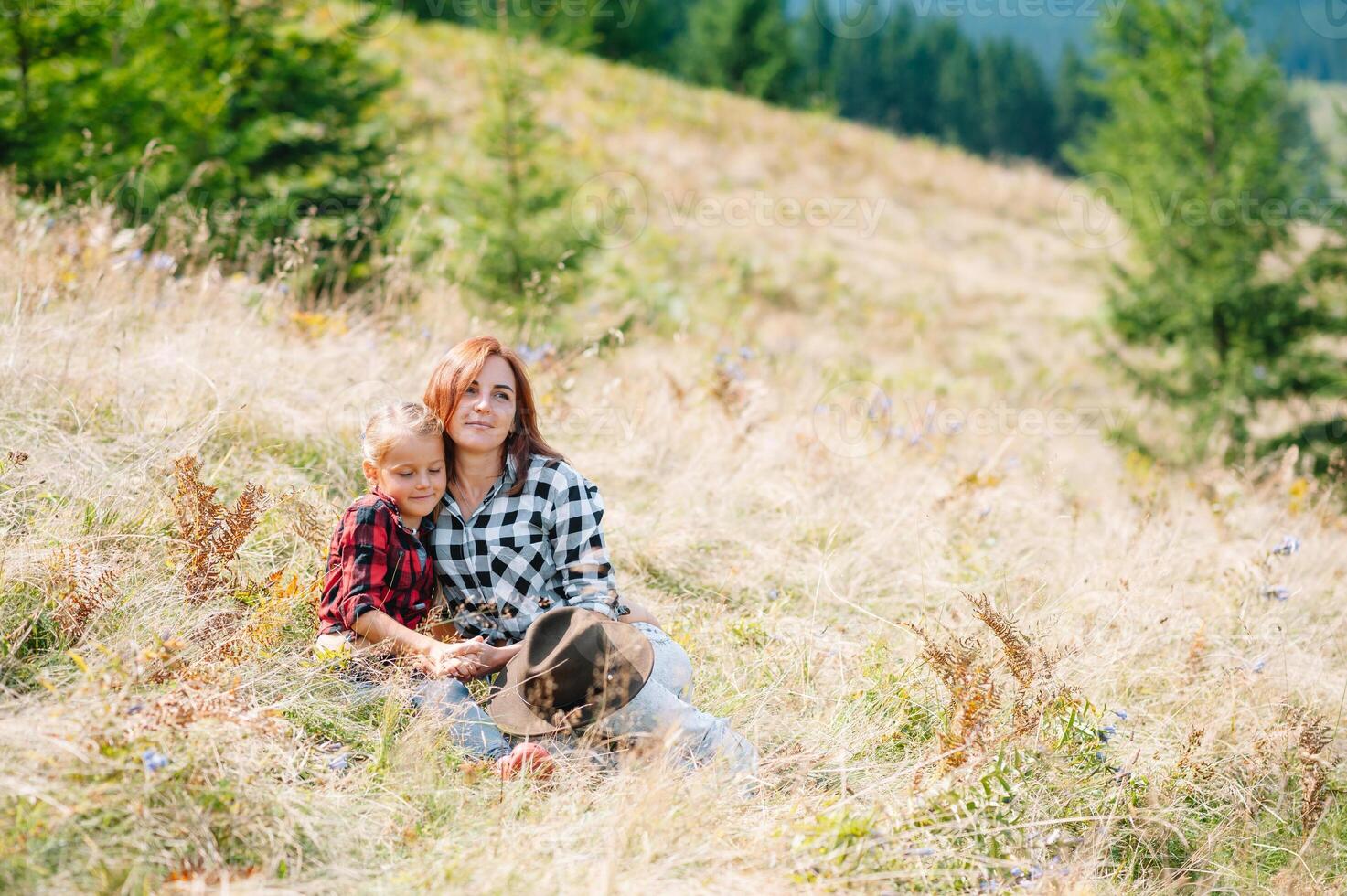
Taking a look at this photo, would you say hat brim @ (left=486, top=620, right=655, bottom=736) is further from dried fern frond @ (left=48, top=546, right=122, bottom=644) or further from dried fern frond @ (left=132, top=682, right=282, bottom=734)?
dried fern frond @ (left=48, top=546, right=122, bottom=644)

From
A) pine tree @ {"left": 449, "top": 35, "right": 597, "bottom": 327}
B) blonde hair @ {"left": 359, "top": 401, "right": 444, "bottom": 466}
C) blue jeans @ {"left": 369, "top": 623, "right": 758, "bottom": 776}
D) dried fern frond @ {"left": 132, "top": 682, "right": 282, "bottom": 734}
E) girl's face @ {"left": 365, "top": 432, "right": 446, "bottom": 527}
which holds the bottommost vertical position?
blue jeans @ {"left": 369, "top": 623, "right": 758, "bottom": 776}

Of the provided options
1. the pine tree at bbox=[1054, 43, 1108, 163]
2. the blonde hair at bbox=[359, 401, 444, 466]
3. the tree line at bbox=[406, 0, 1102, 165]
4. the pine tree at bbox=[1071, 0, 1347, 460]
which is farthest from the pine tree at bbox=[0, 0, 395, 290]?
the pine tree at bbox=[1054, 43, 1108, 163]

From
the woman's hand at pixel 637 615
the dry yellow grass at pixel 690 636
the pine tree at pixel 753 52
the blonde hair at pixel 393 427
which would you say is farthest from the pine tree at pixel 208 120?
the pine tree at pixel 753 52

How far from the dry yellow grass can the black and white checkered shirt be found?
1.54 feet

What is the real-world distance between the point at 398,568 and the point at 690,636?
114 cm

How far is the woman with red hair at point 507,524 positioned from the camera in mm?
2934

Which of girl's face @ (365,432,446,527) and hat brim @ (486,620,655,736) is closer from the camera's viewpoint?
hat brim @ (486,620,655,736)

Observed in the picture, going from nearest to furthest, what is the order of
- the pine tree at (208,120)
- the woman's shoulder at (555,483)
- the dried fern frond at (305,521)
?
the woman's shoulder at (555,483) → the dried fern frond at (305,521) → the pine tree at (208,120)

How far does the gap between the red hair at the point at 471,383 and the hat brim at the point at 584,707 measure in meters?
0.58

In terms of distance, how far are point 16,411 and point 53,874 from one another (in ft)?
7.06

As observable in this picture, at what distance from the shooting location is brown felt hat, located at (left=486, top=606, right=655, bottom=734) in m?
2.61

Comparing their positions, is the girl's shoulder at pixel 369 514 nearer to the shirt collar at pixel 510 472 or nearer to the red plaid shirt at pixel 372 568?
the red plaid shirt at pixel 372 568

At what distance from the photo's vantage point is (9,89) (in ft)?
17.0

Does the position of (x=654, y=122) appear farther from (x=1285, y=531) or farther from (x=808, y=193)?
(x=1285, y=531)
